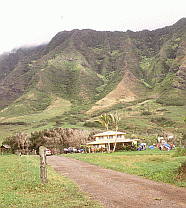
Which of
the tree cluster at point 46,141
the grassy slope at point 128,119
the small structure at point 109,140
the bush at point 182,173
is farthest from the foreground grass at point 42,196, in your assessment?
the grassy slope at point 128,119

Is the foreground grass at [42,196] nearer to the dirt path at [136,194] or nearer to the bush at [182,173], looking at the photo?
the dirt path at [136,194]

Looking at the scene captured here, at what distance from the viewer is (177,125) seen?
10531 centimetres

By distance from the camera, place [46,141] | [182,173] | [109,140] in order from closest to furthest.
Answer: [182,173]
[109,140]
[46,141]

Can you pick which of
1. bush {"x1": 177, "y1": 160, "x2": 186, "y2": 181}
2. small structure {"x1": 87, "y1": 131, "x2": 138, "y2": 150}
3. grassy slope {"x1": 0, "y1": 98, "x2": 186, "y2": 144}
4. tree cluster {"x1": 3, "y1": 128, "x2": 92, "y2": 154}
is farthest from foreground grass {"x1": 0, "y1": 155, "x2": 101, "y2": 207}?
grassy slope {"x1": 0, "y1": 98, "x2": 186, "y2": 144}

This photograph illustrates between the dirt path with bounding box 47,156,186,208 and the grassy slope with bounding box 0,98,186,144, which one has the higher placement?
the grassy slope with bounding box 0,98,186,144

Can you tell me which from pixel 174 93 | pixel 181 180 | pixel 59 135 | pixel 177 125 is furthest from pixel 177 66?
pixel 181 180

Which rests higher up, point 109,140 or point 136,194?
point 109,140

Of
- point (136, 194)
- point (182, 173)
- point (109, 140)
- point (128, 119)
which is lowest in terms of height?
point (136, 194)

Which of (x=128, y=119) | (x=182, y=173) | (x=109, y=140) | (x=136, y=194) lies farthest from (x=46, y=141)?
(x=128, y=119)

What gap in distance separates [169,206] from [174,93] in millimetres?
150885

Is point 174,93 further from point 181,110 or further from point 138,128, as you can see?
point 138,128

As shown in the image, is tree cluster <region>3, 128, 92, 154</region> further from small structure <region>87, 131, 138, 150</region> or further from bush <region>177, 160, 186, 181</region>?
bush <region>177, 160, 186, 181</region>

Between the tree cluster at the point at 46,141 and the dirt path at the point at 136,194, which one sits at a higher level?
the tree cluster at the point at 46,141

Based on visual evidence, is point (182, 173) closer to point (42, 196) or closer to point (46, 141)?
point (42, 196)
